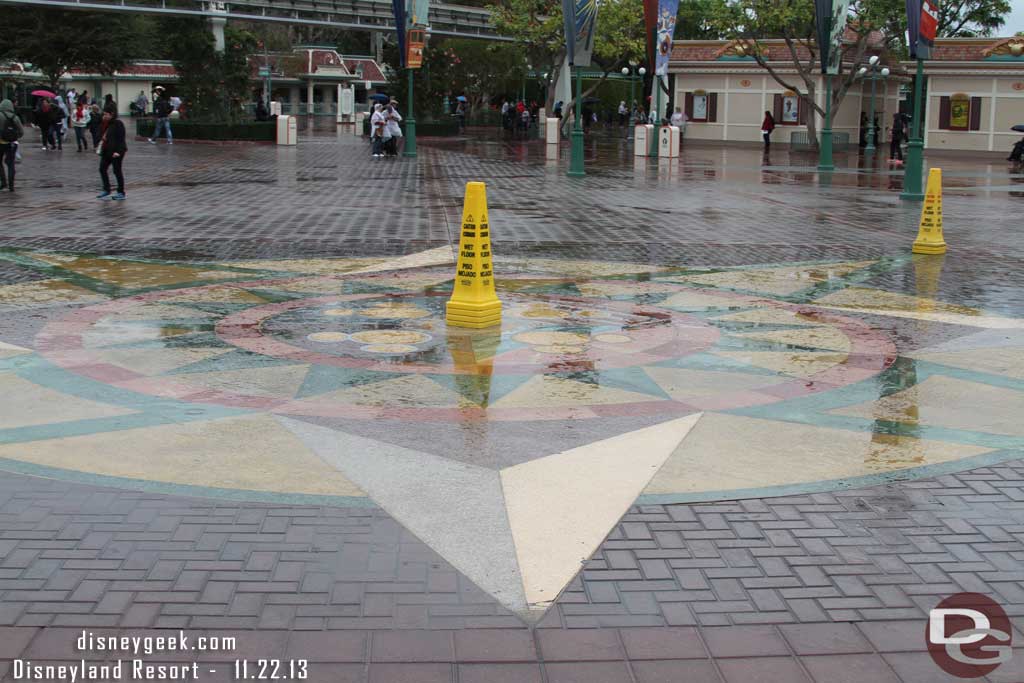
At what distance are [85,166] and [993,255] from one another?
73.8 ft

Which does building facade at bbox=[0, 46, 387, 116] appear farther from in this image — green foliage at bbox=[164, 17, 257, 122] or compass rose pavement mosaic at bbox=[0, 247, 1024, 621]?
compass rose pavement mosaic at bbox=[0, 247, 1024, 621]

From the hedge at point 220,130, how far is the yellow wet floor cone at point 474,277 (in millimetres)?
36564

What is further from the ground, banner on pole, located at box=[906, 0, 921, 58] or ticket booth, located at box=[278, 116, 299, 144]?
banner on pole, located at box=[906, 0, 921, 58]

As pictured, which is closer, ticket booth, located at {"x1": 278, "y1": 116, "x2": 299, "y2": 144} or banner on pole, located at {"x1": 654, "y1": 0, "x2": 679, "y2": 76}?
banner on pole, located at {"x1": 654, "y1": 0, "x2": 679, "y2": 76}

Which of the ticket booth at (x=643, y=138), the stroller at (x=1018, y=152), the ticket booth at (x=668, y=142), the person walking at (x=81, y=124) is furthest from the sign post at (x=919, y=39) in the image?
the person walking at (x=81, y=124)

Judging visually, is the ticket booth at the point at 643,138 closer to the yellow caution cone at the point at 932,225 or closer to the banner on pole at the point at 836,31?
the banner on pole at the point at 836,31

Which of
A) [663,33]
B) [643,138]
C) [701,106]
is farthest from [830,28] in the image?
[701,106]

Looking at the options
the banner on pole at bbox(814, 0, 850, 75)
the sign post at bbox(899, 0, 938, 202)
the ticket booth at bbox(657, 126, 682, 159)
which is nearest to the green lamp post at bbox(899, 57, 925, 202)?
the sign post at bbox(899, 0, 938, 202)

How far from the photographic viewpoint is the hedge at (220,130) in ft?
148

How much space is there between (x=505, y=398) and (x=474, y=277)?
7.98ft

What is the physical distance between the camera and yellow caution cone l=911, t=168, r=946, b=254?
14.9m

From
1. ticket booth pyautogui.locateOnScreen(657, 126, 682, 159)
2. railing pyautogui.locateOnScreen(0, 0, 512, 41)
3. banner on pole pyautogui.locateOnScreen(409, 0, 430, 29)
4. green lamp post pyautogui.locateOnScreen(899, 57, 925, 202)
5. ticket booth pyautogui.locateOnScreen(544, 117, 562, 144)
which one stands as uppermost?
railing pyautogui.locateOnScreen(0, 0, 512, 41)

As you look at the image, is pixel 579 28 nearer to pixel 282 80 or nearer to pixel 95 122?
pixel 95 122

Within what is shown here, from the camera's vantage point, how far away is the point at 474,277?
9.94 metres
